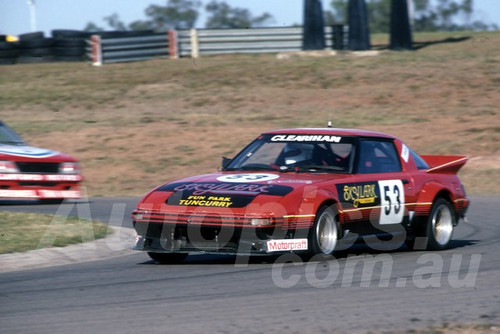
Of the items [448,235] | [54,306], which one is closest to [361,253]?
[448,235]

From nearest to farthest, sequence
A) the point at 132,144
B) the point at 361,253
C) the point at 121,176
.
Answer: the point at 361,253, the point at 121,176, the point at 132,144

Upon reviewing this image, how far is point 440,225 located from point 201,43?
21.6 meters

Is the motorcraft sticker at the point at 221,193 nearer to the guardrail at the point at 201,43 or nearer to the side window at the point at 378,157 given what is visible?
the side window at the point at 378,157

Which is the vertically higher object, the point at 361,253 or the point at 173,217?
the point at 173,217

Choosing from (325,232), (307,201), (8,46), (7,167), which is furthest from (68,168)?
(8,46)

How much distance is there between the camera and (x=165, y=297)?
6930 millimetres

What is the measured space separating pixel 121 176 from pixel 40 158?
4.14 meters

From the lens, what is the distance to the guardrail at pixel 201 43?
30016 mm

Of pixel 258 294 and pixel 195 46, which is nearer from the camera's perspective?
pixel 258 294

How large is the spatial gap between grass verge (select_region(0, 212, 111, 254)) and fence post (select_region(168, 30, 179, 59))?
19214 mm

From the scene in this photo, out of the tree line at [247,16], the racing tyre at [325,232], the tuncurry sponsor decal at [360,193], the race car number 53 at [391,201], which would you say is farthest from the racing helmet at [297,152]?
the tree line at [247,16]

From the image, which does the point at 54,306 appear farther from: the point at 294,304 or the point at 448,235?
the point at 448,235

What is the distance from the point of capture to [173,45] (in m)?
30.7

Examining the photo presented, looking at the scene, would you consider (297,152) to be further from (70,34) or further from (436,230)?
(70,34)
